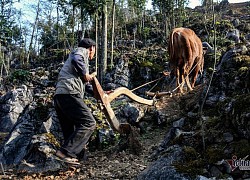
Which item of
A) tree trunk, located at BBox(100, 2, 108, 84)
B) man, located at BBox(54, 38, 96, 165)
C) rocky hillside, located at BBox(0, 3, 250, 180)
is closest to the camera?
rocky hillside, located at BBox(0, 3, 250, 180)

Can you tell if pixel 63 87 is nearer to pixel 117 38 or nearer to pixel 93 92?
pixel 93 92

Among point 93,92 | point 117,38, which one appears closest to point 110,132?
point 93,92

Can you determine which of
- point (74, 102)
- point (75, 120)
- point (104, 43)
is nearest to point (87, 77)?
point (74, 102)

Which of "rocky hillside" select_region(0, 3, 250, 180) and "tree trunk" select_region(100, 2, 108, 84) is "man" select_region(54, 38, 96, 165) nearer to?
"rocky hillside" select_region(0, 3, 250, 180)

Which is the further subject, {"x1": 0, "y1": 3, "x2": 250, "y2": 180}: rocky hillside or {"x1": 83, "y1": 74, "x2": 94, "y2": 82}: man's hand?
{"x1": 83, "y1": 74, "x2": 94, "y2": 82}: man's hand

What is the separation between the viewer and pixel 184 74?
9.90 metres

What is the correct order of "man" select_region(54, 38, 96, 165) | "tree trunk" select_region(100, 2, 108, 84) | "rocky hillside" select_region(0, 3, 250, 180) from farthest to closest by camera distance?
"tree trunk" select_region(100, 2, 108, 84) → "man" select_region(54, 38, 96, 165) → "rocky hillside" select_region(0, 3, 250, 180)

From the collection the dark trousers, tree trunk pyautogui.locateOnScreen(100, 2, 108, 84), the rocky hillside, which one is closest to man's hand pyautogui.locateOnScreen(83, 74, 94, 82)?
the dark trousers

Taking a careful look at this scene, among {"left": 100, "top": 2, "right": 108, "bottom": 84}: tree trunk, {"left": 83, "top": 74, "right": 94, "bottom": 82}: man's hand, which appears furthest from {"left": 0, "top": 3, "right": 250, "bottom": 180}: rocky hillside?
{"left": 100, "top": 2, "right": 108, "bottom": 84}: tree trunk

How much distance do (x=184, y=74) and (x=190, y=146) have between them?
19.1ft

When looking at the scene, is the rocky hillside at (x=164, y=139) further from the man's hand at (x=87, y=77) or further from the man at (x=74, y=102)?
the man's hand at (x=87, y=77)

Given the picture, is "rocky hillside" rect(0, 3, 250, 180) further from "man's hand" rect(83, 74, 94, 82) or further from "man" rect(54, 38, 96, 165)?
"man's hand" rect(83, 74, 94, 82)

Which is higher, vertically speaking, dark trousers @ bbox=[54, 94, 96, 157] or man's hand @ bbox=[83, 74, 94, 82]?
man's hand @ bbox=[83, 74, 94, 82]

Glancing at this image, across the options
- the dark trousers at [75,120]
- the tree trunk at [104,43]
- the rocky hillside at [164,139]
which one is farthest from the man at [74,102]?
the tree trunk at [104,43]
